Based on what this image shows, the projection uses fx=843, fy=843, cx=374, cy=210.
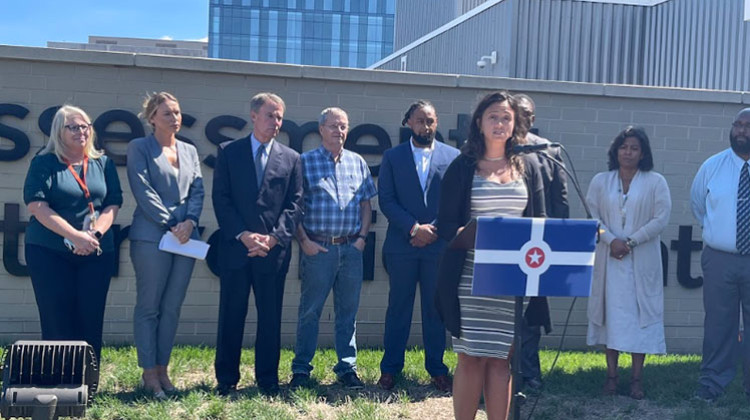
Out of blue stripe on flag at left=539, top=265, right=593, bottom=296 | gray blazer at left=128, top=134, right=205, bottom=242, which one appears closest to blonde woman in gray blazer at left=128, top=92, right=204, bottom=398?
gray blazer at left=128, top=134, right=205, bottom=242

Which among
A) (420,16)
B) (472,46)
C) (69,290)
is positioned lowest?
(69,290)

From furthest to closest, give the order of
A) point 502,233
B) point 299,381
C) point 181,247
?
point 299,381
point 181,247
point 502,233

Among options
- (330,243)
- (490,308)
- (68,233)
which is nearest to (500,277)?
(490,308)

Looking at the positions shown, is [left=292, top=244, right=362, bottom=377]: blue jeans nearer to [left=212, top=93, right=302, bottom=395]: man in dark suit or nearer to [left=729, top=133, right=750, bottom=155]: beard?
[left=212, top=93, right=302, bottom=395]: man in dark suit

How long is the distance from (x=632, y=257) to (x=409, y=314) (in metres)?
1.84

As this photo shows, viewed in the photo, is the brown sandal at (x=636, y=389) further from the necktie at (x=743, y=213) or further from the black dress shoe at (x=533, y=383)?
A: the necktie at (x=743, y=213)

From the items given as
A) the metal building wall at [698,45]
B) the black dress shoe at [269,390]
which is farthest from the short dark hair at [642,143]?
the metal building wall at [698,45]

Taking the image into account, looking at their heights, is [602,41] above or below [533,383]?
above

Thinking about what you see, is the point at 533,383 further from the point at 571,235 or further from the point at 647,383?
the point at 571,235

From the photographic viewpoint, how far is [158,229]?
615cm

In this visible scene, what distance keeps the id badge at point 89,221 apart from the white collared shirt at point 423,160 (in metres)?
2.49

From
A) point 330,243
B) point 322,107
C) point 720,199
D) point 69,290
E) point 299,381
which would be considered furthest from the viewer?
point 322,107

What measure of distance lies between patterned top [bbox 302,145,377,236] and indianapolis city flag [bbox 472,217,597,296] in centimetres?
256

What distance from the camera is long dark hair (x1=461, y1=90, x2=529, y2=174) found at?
482 centimetres
